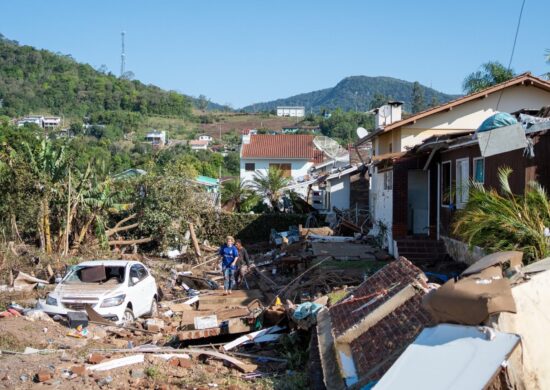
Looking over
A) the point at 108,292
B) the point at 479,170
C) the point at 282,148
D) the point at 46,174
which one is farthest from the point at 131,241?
the point at 282,148

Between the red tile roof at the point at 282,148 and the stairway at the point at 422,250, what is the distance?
127 feet

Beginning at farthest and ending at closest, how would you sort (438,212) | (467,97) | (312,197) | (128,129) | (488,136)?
(128,129) → (312,197) → (467,97) → (438,212) → (488,136)

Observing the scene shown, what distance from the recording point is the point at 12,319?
Result: 13516 millimetres

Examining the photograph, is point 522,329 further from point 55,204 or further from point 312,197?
point 312,197

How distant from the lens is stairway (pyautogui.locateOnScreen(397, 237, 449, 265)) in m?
19.7

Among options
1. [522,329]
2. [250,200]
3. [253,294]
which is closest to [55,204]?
[253,294]

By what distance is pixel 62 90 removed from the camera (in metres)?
127

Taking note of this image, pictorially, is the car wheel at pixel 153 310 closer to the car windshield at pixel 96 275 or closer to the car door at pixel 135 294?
the car door at pixel 135 294

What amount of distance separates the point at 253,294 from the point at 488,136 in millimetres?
7783

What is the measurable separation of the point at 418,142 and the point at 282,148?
120 ft

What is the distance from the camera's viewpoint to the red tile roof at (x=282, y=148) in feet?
198

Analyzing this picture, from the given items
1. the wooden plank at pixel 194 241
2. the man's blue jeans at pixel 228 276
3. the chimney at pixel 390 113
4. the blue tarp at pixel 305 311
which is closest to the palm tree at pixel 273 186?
the wooden plank at pixel 194 241

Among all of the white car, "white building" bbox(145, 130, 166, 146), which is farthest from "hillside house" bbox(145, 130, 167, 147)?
the white car

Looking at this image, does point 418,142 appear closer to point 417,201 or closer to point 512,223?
point 417,201
